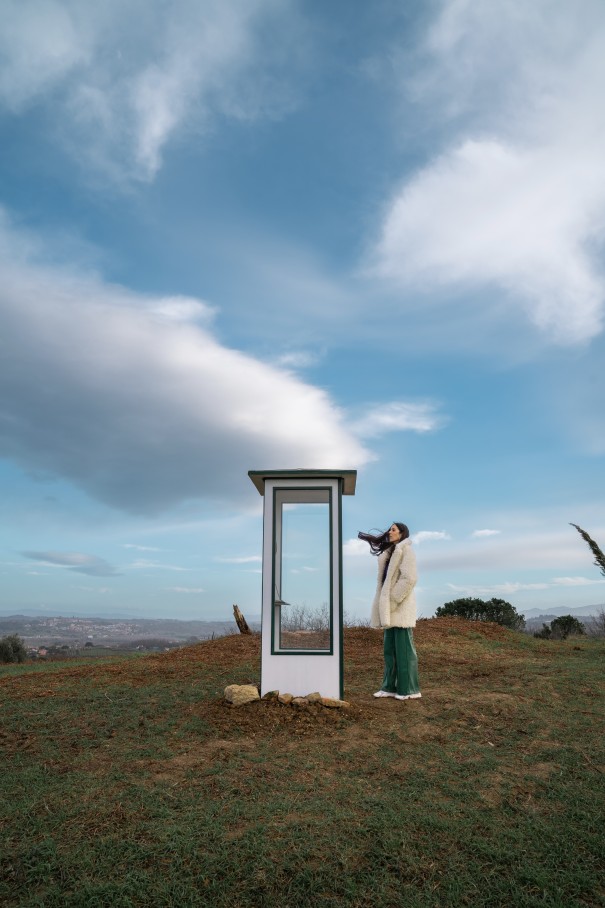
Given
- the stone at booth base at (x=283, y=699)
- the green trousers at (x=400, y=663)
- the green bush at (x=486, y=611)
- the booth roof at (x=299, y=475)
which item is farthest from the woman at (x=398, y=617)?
the green bush at (x=486, y=611)

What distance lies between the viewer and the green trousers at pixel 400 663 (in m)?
8.33

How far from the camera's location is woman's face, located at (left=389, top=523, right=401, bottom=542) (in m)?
8.72

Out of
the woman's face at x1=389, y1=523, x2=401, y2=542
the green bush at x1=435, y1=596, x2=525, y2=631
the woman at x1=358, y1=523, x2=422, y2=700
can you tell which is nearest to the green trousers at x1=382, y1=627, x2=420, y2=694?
the woman at x1=358, y1=523, x2=422, y2=700

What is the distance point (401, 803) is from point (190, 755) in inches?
83.2

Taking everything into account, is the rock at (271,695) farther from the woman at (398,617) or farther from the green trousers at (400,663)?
the green trousers at (400,663)

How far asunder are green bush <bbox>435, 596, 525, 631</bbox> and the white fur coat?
1148 cm

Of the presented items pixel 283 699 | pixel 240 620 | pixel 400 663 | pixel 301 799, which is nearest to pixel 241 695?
pixel 283 699

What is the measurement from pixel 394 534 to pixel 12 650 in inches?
479

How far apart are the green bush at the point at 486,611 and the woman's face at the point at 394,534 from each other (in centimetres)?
1148

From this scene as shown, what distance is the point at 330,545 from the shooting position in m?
8.16

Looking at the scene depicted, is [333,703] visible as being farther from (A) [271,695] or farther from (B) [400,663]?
(B) [400,663]

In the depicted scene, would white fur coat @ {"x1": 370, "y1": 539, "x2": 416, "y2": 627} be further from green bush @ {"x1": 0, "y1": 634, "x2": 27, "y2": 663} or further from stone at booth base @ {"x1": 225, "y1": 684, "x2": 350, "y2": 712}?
green bush @ {"x1": 0, "y1": 634, "x2": 27, "y2": 663}

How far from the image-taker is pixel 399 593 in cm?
843

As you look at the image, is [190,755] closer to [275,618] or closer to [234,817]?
[234,817]
